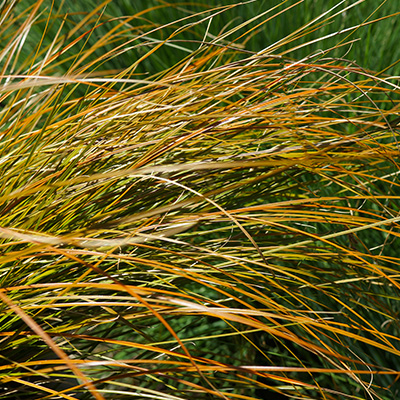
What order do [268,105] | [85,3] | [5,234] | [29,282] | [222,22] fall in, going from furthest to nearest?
1. [85,3]
2. [222,22]
3. [268,105]
4. [29,282]
5. [5,234]

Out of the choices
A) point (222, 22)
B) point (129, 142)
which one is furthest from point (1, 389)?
point (222, 22)

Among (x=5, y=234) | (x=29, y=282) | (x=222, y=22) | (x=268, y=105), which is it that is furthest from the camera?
(x=222, y=22)

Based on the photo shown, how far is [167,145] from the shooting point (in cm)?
74

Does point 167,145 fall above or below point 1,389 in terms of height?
above

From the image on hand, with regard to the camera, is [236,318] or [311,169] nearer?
[236,318]

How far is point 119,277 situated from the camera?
0.71 metres

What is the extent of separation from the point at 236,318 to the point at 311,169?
291 mm

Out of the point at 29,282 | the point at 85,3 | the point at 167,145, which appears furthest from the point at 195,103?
the point at 85,3

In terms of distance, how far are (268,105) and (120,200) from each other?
11.2 inches

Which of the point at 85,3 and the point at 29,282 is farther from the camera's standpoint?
the point at 85,3

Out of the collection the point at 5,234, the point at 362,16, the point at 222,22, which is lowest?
the point at 362,16

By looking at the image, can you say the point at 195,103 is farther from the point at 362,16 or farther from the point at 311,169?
the point at 362,16

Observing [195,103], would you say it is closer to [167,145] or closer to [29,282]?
[167,145]

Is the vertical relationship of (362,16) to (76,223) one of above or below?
Answer: below
